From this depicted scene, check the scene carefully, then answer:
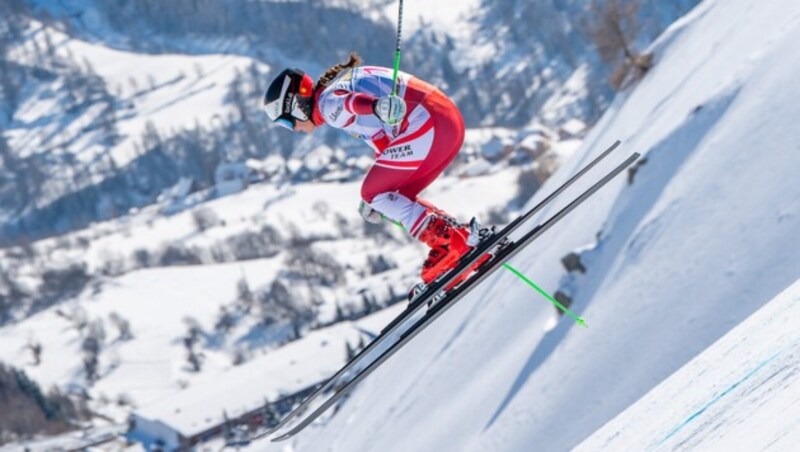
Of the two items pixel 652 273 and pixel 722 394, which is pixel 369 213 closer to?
pixel 722 394

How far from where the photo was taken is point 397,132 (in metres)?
6.87

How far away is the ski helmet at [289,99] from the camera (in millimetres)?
6707

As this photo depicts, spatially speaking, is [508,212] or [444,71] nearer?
[508,212]

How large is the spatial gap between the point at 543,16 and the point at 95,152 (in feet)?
294

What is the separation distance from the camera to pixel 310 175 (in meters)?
149

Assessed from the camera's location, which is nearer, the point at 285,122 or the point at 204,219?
the point at 285,122

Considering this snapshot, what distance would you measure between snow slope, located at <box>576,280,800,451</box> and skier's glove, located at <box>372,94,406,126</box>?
2.53 meters

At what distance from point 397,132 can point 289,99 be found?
82 cm

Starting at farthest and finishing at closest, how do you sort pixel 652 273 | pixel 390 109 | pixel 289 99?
pixel 652 273, pixel 289 99, pixel 390 109

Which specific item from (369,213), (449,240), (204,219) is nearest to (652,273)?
A: (449,240)

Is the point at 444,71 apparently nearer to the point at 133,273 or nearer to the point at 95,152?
the point at 95,152

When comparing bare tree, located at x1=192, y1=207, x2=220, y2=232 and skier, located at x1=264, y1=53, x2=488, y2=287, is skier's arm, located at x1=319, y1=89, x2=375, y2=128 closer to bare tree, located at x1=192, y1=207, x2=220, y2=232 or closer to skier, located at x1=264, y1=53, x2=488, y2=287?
skier, located at x1=264, y1=53, x2=488, y2=287

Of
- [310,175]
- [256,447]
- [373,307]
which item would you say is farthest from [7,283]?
[256,447]

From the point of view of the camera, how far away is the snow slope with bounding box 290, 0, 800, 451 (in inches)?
410
